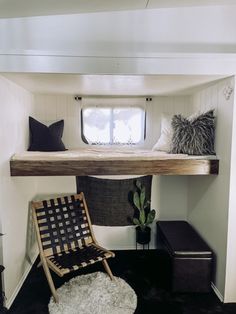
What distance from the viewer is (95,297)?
2.21 metres

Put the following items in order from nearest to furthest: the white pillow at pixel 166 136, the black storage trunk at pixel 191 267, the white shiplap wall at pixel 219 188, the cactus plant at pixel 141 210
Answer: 1. the white shiplap wall at pixel 219 188
2. the black storage trunk at pixel 191 267
3. the white pillow at pixel 166 136
4. the cactus plant at pixel 141 210

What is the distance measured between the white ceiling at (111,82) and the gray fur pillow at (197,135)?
1.16ft

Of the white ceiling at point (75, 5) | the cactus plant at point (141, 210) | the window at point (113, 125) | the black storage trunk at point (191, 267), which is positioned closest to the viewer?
the white ceiling at point (75, 5)

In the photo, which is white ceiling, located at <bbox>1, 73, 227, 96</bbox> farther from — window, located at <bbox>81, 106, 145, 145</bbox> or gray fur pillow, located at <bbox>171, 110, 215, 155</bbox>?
window, located at <bbox>81, 106, 145, 145</bbox>

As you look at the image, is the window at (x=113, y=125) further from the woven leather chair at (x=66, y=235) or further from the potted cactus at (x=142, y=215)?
the woven leather chair at (x=66, y=235)

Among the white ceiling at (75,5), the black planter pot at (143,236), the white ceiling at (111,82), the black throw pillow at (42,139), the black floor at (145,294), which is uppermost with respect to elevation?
the white ceiling at (75,5)

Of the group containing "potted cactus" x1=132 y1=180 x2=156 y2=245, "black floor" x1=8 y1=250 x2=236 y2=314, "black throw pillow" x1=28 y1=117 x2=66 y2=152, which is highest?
"black throw pillow" x1=28 y1=117 x2=66 y2=152

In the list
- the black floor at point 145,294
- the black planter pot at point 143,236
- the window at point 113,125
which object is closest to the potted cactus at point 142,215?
the black planter pot at point 143,236

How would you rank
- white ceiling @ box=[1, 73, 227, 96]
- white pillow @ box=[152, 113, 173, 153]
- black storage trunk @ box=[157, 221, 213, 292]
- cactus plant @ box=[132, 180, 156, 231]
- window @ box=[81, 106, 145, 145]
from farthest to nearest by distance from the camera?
window @ box=[81, 106, 145, 145]
cactus plant @ box=[132, 180, 156, 231]
white pillow @ box=[152, 113, 173, 153]
black storage trunk @ box=[157, 221, 213, 292]
white ceiling @ box=[1, 73, 227, 96]

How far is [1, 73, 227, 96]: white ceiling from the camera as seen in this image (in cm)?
201

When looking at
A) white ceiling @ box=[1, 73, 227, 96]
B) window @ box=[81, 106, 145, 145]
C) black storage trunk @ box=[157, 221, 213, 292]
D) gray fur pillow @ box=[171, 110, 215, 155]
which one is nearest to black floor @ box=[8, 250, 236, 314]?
black storage trunk @ box=[157, 221, 213, 292]

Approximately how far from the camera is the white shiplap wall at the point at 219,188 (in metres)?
2.12

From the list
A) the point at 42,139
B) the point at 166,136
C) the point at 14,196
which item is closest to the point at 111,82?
the point at 166,136

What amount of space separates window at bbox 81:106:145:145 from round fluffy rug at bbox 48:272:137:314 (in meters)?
1.59
